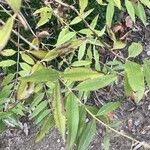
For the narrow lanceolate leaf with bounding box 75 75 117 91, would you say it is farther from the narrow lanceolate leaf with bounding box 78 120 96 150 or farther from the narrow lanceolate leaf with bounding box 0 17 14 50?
the narrow lanceolate leaf with bounding box 0 17 14 50

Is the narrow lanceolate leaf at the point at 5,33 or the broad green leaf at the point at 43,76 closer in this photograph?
the narrow lanceolate leaf at the point at 5,33

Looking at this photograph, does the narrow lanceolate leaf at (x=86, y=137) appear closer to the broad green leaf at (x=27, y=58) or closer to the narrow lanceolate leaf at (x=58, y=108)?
the narrow lanceolate leaf at (x=58, y=108)

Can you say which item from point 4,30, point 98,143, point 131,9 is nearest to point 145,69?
point 4,30

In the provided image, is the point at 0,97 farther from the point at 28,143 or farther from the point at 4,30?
the point at 28,143

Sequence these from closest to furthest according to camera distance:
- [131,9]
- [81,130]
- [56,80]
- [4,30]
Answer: [4,30], [56,80], [81,130], [131,9]

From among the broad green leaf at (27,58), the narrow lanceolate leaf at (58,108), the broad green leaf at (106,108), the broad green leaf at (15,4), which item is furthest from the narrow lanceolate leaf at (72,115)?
the broad green leaf at (27,58)

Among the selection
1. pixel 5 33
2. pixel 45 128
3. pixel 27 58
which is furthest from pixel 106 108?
pixel 5 33
